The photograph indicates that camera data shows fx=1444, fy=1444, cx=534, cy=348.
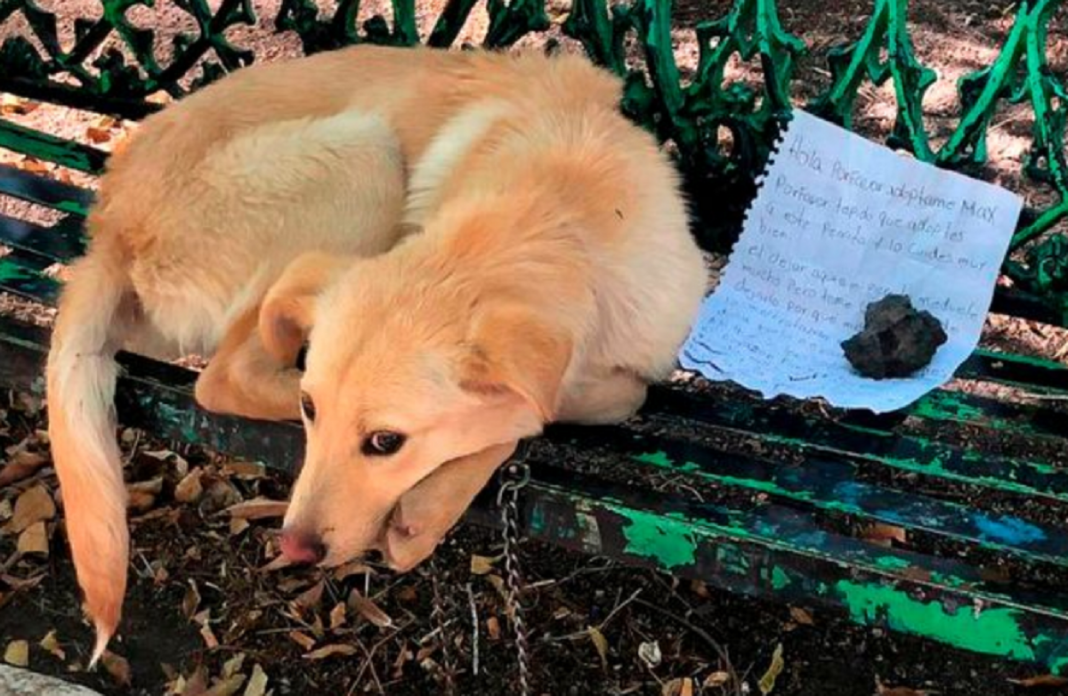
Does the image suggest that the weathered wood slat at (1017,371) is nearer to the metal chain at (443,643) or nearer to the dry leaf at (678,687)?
the dry leaf at (678,687)

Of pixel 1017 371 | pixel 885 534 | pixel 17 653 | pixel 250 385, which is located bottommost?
pixel 17 653

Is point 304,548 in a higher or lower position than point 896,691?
higher

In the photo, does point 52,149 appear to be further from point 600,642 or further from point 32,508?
point 600,642

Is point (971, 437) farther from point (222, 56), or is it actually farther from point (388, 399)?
point (222, 56)

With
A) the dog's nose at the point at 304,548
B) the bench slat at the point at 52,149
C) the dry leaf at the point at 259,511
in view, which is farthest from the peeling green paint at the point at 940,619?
the bench slat at the point at 52,149

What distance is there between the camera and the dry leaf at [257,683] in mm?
3057

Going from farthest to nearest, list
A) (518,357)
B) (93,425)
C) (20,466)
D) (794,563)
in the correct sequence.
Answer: (20,466), (93,425), (794,563), (518,357)

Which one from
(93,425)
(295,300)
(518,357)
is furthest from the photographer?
(93,425)

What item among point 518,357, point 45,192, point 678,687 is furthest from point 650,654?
point 45,192

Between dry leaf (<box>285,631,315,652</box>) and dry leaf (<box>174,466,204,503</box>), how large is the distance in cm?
52

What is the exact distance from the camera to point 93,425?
2590mm

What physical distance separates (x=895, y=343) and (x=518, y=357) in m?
0.95

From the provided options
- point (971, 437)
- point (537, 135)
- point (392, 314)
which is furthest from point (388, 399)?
point (971, 437)

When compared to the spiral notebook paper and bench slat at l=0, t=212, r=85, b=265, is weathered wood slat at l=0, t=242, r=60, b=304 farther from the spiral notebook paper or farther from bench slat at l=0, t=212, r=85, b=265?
the spiral notebook paper
